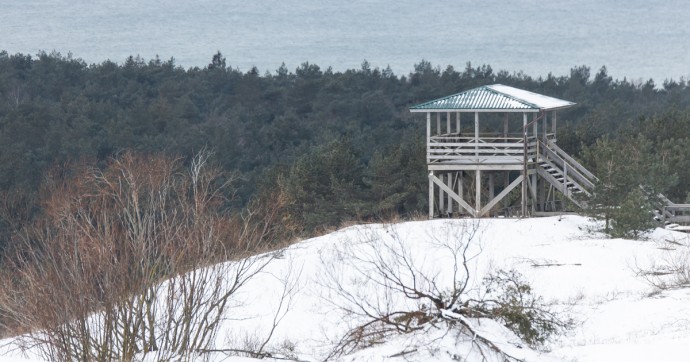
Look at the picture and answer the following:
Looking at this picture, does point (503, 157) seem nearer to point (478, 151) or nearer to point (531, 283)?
point (478, 151)

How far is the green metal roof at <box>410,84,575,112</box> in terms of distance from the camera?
36969 millimetres

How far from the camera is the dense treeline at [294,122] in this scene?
52906 millimetres

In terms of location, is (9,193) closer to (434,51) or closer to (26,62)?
(26,62)

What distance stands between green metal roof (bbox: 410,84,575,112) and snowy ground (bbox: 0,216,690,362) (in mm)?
3939

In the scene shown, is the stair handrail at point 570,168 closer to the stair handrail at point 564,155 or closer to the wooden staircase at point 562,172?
the wooden staircase at point 562,172

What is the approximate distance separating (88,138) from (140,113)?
34.8ft

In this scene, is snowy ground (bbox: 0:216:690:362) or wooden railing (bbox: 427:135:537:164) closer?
snowy ground (bbox: 0:216:690:362)

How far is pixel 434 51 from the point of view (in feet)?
518

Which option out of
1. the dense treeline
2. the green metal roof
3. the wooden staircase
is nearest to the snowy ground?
the wooden staircase

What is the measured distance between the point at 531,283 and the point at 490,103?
1350 cm

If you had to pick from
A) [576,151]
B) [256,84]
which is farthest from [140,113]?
[576,151]

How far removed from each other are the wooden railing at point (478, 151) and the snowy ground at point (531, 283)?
3390mm

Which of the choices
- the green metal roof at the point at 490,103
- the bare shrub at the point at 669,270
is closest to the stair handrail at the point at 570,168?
the green metal roof at the point at 490,103

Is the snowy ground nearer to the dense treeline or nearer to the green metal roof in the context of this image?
the green metal roof
